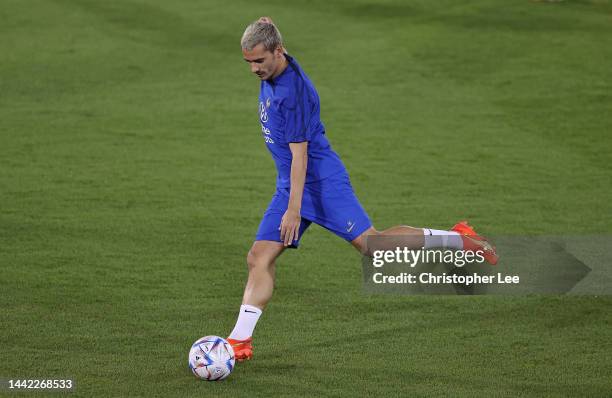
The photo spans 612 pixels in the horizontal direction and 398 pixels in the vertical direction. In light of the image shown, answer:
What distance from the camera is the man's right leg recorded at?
558cm

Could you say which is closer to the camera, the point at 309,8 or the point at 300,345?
the point at 300,345

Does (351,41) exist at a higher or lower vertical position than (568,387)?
lower

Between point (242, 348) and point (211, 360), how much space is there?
0.99 feet

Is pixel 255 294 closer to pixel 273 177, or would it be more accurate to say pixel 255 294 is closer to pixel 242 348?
pixel 242 348

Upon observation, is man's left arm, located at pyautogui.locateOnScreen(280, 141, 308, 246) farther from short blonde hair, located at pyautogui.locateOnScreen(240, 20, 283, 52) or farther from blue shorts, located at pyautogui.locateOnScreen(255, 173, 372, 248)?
short blonde hair, located at pyautogui.locateOnScreen(240, 20, 283, 52)

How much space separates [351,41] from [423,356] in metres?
10.3

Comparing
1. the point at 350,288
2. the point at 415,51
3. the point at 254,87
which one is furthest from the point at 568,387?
the point at 415,51

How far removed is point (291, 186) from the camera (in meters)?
5.42

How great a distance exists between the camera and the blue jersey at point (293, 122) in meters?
5.38

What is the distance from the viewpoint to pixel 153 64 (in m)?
14.5

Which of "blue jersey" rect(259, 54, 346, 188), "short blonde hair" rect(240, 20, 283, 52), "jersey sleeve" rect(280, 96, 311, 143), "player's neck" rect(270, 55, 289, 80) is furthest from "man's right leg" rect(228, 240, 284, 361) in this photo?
"short blonde hair" rect(240, 20, 283, 52)

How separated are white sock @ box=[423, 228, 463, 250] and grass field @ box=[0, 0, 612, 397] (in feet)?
1.71

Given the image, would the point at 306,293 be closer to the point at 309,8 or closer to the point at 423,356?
the point at 423,356

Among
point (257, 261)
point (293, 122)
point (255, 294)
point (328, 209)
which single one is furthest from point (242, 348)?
point (293, 122)
